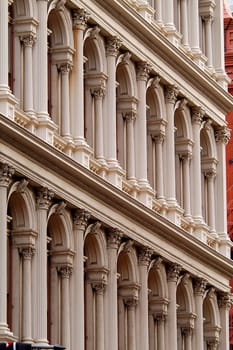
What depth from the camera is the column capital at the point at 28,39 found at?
207 feet

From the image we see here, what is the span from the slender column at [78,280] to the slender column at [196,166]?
11.6 meters

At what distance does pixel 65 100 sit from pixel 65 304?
19.7 ft

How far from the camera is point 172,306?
239ft

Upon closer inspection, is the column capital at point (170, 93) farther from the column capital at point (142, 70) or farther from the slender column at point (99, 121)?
the slender column at point (99, 121)

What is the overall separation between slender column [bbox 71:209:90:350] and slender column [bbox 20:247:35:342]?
3.27 metres

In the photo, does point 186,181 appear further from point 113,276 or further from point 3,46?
point 3,46

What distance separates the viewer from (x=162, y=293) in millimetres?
72438

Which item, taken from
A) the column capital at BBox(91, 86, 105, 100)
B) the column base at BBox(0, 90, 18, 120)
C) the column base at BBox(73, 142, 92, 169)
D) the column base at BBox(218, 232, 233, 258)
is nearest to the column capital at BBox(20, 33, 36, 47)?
the column base at BBox(0, 90, 18, 120)

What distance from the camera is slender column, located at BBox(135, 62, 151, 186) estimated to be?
71.3m

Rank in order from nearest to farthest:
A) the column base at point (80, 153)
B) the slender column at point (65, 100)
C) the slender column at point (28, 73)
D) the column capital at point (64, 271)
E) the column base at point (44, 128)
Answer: the slender column at point (28, 73) < the column base at point (44, 128) < the column capital at point (64, 271) < the slender column at point (65, 100) < the column base at point (80, 153)

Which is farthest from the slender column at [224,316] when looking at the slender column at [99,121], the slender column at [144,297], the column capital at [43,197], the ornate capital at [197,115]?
the column capital at [43,197]

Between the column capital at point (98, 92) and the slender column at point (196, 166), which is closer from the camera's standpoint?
A: the column capital at point (98, 92)

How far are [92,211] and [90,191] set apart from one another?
2.03 ft

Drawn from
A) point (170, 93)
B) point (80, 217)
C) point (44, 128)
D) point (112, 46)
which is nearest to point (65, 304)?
point (80, 217)
